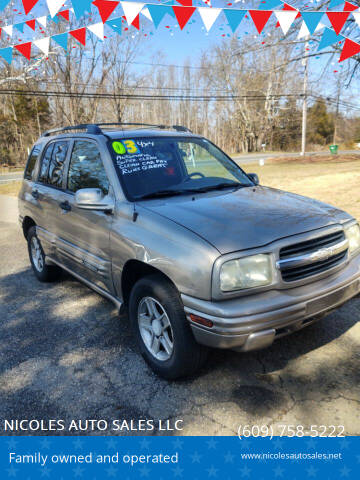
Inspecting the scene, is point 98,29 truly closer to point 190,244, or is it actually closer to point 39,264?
point 39,264

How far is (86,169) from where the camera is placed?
148 inches

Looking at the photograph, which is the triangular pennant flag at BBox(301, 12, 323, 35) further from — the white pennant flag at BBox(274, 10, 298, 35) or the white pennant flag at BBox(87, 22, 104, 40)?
the white pennant flag at BBox(87, 22, 104, 40)

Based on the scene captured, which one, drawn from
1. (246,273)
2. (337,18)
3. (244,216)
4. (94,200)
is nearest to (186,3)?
(337,18)

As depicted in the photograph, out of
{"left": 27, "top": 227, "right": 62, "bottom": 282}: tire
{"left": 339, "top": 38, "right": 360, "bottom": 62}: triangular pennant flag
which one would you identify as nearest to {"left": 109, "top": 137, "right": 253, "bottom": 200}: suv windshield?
{"left": 27, "top": 227, "right": 62, "bottom": 282}: tire

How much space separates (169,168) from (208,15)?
5.13 m

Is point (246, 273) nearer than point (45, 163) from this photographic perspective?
Yes

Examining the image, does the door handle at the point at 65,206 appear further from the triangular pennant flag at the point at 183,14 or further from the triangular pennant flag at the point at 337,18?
the triangular pennant flag at the point at 337,18

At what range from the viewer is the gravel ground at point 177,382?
2547 mm

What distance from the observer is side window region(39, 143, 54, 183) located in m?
4.66

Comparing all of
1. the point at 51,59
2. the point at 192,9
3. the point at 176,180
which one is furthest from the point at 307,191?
the point at 51,59

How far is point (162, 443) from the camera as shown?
7.74ft

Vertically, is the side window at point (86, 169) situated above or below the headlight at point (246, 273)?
above

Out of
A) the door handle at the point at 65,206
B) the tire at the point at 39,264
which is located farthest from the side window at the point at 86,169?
the tire at the point at 39,264

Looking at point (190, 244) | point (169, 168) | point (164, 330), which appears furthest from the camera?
point (169, 168)
